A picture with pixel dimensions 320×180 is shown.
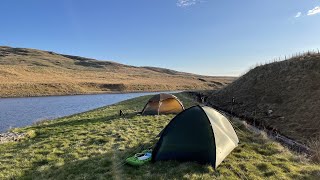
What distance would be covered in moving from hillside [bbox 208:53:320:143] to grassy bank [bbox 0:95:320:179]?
3.74 m

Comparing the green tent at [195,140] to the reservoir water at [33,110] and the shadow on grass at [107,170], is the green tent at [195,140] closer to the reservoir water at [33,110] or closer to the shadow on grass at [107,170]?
the shadow on grass at [107,170]

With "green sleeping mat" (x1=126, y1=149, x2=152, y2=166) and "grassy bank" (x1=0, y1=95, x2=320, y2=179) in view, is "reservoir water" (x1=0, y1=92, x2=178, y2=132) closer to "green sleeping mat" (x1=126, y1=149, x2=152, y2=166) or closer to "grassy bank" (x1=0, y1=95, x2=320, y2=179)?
"grassy bank" (x1=0, y1=95, x2=320, y2=179)

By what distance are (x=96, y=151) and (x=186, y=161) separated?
16.4 feet

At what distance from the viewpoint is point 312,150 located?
14.4 metres

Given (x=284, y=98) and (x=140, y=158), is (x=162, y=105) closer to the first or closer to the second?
(x=284, y=98)

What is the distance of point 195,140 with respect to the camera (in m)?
12.7

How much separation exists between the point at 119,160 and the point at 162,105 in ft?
48.2

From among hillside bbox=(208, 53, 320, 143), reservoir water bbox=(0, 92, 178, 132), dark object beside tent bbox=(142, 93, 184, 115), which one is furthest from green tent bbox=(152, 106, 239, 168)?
reservoir water bbox=(0, 92, 178, 132)

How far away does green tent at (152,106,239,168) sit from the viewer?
12333 mm

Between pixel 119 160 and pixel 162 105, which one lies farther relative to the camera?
pixel 162 105

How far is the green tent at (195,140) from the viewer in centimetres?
1233

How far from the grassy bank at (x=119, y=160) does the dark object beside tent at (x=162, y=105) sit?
301 inches

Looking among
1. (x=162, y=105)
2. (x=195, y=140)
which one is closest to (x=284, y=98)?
(x=162, y=105)

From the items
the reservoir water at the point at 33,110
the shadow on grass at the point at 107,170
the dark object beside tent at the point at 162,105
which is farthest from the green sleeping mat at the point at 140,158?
the reservoir water at the point at 33,110
